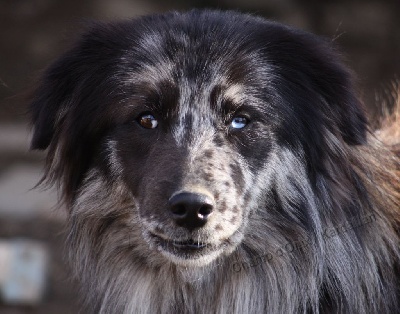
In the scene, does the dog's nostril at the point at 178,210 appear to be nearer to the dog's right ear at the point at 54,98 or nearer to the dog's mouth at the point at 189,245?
the dog's mouth at the point at 189,245

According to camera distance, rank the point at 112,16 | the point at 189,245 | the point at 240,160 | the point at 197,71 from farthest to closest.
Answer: the point at 112,16 → the point at 197,71 → the point at 240,160 → the point at 189,245

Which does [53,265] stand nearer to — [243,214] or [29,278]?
[29,278]

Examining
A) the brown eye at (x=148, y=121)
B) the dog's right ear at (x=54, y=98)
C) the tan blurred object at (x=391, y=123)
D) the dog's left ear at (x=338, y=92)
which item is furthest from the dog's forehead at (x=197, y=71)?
the tan blurred object at (x=391, y=123)

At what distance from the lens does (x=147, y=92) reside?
4.17m

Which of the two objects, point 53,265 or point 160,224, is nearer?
point 160,224

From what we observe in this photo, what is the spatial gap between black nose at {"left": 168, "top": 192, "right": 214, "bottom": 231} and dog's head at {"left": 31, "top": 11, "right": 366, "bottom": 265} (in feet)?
0.24

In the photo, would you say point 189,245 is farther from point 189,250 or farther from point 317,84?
point 317,84

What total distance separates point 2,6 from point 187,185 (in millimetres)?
5979

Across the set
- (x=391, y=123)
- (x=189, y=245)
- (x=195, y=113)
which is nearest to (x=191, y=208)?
(x=189, y=245)

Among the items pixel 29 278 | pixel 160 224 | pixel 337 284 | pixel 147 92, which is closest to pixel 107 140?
pixel 147 92

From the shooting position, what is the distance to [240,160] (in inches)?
159

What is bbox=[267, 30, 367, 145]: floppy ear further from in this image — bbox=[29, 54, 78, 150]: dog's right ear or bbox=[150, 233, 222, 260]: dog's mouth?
bbox=[29, 54, 78, 150]: dog's right ear

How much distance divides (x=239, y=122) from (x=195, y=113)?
0.19 meters

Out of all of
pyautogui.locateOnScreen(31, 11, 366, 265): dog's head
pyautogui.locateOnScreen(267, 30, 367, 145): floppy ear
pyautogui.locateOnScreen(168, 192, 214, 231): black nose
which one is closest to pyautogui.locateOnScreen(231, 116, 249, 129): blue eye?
pyautogui.locateOnScreen(31, 11, 366, 265): dog's head
